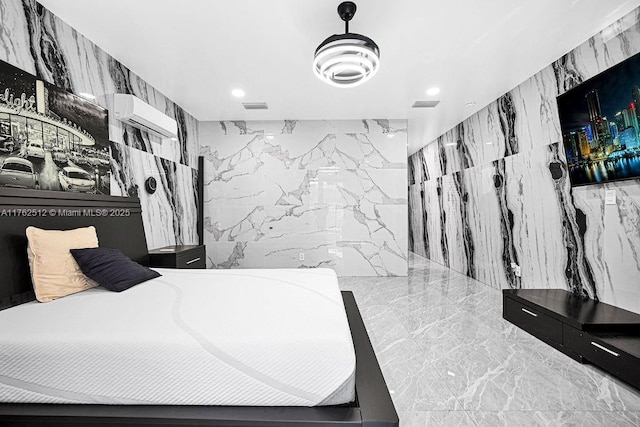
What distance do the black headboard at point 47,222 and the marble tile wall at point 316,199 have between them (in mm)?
2345

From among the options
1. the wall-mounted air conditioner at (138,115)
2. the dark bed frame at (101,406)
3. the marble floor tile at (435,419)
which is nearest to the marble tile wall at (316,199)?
the wall-mounted air conditioner at (138,115)

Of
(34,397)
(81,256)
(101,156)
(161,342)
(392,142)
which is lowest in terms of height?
(34,397)

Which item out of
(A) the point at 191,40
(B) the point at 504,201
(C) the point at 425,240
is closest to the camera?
(A) the point at 191,40

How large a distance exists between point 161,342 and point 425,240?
6997 mm

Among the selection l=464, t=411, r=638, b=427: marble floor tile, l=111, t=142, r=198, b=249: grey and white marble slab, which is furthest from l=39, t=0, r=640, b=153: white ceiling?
l=464, t=411, r=638, b=427: marble floor tile

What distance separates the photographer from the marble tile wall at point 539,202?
2.64m

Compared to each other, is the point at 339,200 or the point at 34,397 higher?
the point at 339,200

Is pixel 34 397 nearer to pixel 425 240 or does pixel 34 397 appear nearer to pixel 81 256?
pixel 81 256

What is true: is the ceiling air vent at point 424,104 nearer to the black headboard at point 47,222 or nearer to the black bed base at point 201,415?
the black headboard at point 47,222

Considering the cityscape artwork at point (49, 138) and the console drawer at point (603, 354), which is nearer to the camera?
the console drawer at point (603, 354)

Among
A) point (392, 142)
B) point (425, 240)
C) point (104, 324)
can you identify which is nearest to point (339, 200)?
point (392, 142)

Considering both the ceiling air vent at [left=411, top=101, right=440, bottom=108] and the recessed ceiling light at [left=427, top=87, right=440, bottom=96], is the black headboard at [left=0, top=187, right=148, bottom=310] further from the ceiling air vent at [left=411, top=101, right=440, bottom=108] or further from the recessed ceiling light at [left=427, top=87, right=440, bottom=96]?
the ceiling air vent at [left=411, top=101, right=440, bottom=108]

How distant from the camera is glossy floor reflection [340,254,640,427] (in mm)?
1758

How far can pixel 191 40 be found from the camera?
2977 millimetres
